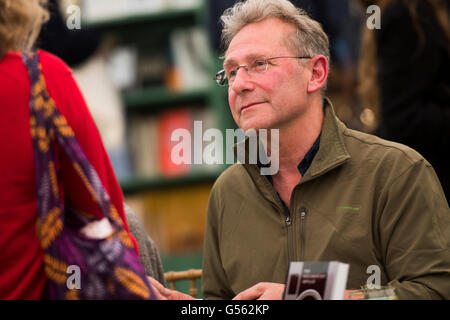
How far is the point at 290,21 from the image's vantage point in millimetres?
1858

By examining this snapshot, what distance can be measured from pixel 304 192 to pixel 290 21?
18.3 inches

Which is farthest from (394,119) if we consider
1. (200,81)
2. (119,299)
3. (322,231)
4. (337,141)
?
(200,81)

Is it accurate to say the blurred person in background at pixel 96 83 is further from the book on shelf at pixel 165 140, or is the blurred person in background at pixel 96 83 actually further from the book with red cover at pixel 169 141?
the book with red cover at pixel 169 141

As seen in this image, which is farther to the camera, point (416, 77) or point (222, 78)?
point (416, 77)

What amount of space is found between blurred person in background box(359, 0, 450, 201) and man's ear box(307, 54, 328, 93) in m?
0.41

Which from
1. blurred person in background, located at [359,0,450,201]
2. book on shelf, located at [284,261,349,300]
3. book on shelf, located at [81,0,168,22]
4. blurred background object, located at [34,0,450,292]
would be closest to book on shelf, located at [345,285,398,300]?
book on shelf, located at [284,261,349,300]

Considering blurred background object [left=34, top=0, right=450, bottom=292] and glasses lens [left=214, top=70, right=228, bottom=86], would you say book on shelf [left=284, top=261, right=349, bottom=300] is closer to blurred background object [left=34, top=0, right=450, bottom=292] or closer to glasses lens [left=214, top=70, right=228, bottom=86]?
glasses lens [left=214, top=70, right=228, bottom=86]

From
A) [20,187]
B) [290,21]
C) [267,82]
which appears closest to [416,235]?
[267,82]

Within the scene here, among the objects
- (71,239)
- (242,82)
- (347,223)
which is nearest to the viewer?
(71,239)

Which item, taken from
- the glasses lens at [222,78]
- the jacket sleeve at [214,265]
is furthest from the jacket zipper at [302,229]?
the glasses lens at [222,78]

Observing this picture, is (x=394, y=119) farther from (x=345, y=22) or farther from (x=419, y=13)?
(x=345, y=22)

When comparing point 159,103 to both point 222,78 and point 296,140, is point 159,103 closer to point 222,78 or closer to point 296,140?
point 222,78

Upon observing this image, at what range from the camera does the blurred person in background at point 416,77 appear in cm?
213

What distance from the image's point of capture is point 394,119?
2.20 meters
